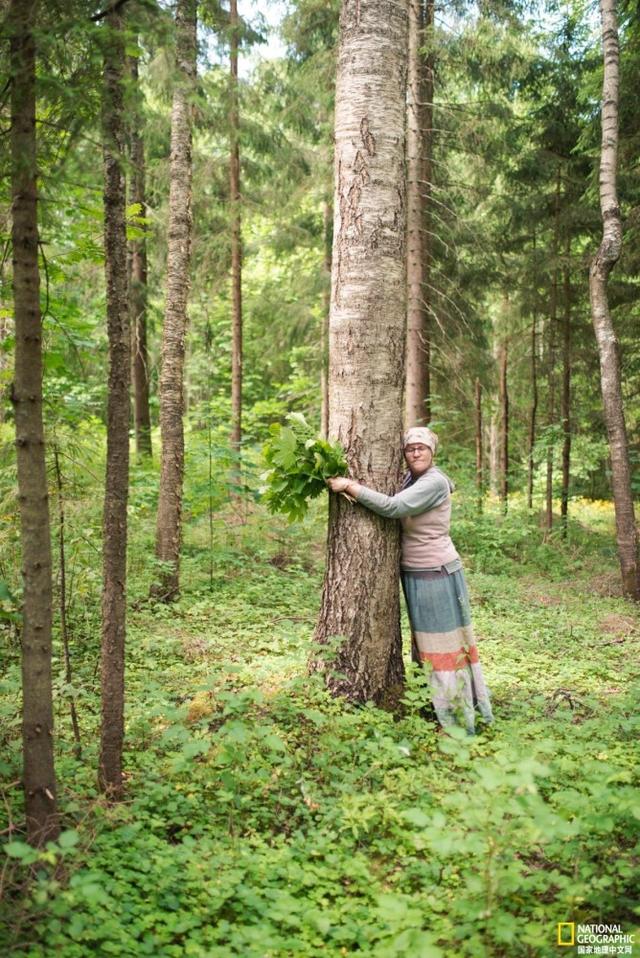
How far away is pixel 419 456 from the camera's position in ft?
16.1

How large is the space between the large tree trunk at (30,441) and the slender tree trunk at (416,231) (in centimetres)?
917

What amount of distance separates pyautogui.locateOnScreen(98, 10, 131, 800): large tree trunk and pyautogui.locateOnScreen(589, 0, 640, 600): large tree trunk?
8.26m

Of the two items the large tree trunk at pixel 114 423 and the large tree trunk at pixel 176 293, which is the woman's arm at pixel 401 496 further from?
the large tree trunk at pixel 176 293

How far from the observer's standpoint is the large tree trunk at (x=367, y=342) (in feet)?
15.5

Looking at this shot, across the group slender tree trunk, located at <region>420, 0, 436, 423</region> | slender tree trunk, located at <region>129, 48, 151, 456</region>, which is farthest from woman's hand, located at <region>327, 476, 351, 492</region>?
slender tree trunk, located at <region>129, 48, 151, 456</region>

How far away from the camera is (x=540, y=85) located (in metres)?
14.2

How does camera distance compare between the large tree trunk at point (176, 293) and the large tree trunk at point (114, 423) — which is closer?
the large tree trunk at point (114, 423)

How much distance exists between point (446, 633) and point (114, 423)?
2781 mm

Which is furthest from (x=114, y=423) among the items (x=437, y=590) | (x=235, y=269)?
(x=235, y=269)

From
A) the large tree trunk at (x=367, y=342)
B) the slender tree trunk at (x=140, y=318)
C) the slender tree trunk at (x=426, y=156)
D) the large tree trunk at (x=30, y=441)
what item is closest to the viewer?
the large tree trunk at (x=30, y=441)

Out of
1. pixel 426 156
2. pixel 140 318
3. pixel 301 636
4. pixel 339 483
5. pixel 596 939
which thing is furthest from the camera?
pixel 140 318

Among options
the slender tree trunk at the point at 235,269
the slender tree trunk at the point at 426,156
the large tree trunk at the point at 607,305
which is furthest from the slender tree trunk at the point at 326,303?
the large tree trunk at the point at 607,305

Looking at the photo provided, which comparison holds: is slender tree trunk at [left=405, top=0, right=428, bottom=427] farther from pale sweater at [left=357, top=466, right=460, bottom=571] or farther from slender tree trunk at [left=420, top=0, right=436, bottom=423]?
pale sweater at [left=357, top=466, right=460, bottom=571]

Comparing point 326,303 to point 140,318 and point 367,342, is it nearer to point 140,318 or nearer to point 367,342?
point 140,318
